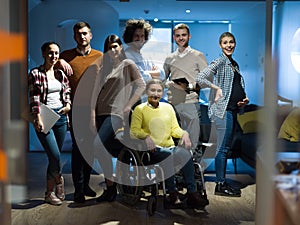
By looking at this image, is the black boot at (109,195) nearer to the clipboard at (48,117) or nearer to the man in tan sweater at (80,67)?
the man in tan sweater at (80,67)

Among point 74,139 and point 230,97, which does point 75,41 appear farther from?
point 230,97

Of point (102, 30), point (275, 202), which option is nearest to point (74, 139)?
point (102, 30)

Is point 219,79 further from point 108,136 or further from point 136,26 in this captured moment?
point 108,136

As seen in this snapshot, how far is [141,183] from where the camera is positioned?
11.3 feet

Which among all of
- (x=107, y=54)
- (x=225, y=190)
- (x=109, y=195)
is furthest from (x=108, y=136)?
(x=225, y=190)

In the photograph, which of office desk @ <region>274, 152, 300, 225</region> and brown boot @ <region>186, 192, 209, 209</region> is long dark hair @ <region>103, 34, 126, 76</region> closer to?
brown boot @ <region>186, 192, 209, 209</region>

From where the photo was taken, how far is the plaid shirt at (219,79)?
10.9 ft

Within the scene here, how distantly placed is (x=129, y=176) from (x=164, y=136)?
321 mm

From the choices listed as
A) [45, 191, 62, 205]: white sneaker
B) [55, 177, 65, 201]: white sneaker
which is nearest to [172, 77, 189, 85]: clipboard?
[55, 177, 65, 201]: white sneaker

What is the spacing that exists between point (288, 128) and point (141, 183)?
90cm

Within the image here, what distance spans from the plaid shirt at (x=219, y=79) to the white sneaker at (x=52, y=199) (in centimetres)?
102

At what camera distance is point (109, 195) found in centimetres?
349

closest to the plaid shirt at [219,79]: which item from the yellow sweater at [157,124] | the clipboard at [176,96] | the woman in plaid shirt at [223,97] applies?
the woman in plaid shirt at [223,97]

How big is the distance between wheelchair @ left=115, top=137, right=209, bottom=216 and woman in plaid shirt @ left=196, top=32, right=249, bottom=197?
13cm
